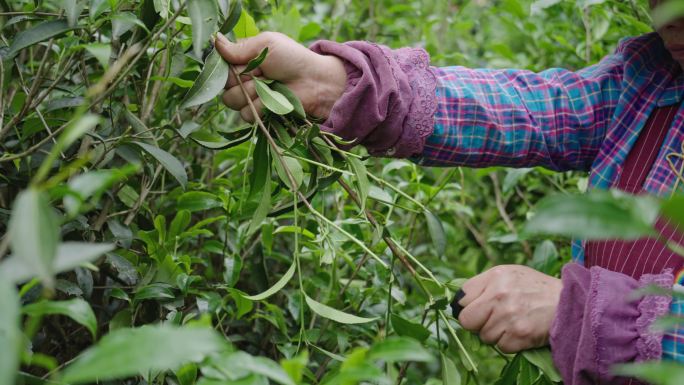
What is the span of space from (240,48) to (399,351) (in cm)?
48

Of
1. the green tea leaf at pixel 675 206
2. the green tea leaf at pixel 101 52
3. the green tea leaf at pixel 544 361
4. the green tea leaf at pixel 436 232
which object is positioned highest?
the green tea leaf at pixel 675 206

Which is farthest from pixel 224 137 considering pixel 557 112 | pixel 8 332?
pixel 8 332

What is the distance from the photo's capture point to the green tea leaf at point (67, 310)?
1.48ft

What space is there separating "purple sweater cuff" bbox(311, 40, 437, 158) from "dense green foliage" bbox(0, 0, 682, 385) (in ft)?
0.21

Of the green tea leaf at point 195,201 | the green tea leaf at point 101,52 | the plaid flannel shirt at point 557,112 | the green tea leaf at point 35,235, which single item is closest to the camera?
the green tea leaf at point 35,235

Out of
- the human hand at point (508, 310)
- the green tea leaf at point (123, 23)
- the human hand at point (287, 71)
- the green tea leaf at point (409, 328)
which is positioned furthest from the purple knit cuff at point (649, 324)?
the green tea leaf at point (123, 23)

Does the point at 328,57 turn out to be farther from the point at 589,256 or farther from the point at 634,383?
the point at 634,383

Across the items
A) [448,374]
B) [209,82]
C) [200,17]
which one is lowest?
[448,374]

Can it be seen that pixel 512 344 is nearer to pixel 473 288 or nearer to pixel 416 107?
pixel 473 288

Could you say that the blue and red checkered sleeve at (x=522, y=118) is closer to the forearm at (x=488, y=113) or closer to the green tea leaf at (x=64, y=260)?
the forearm at (x=488, y=113)

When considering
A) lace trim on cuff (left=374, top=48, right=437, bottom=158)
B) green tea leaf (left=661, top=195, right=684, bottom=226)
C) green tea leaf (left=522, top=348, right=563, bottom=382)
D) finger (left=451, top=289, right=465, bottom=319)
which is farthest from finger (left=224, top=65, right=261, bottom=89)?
green tea leaf (left=661, top=195, right=684, bottom=226)

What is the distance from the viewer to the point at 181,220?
3.23 ft

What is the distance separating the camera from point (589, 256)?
3.52ft

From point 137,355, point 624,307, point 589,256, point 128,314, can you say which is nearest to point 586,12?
point 589,256
